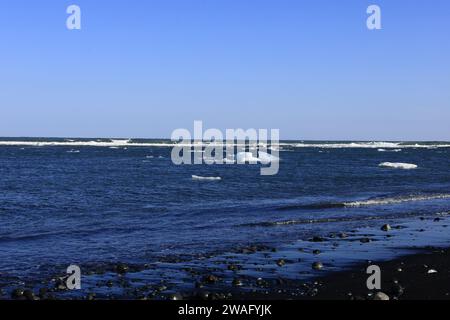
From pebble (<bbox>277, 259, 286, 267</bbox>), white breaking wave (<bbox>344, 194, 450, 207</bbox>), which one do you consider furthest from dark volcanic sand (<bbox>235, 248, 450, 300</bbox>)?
white breaking wave (<bbox>344, 194, 450, 207</bbox>)

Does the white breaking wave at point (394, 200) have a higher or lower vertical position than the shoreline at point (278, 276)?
higher

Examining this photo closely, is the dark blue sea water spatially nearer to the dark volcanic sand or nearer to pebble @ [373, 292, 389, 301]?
the dark volcanic sand

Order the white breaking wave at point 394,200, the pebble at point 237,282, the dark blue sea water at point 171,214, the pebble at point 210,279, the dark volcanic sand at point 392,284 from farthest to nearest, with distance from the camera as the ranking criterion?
the white breaking wave at point 394,200
the dark blue sea water at point 171,214
the pebble at point 210,279
the pebble at point 237,282
the dark volcanic sand at point 392,284

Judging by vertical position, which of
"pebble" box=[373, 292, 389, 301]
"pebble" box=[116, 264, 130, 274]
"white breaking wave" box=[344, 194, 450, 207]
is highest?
"pebble" box=[373, 292, 389, 301]

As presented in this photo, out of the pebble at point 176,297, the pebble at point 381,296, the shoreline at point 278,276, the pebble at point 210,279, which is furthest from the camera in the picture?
the pebble at point 210,279

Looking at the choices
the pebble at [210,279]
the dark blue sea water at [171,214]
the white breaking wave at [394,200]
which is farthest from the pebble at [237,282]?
Result: the white breaking wave at [394,200]

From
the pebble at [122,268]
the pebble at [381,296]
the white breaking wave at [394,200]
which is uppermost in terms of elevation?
the pebble at [381,296]

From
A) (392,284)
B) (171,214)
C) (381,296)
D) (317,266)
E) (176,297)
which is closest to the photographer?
(381,296)

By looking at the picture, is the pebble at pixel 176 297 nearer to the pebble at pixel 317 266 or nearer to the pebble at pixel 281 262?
the pebble at pixel 281 262

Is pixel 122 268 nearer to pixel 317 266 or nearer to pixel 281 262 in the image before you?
pixel 281 262

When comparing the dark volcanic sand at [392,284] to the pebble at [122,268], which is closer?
the dark volcanic sand at [392,284]

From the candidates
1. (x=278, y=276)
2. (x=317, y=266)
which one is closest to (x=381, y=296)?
(x=278, y=276)

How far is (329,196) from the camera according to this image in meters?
32.2
